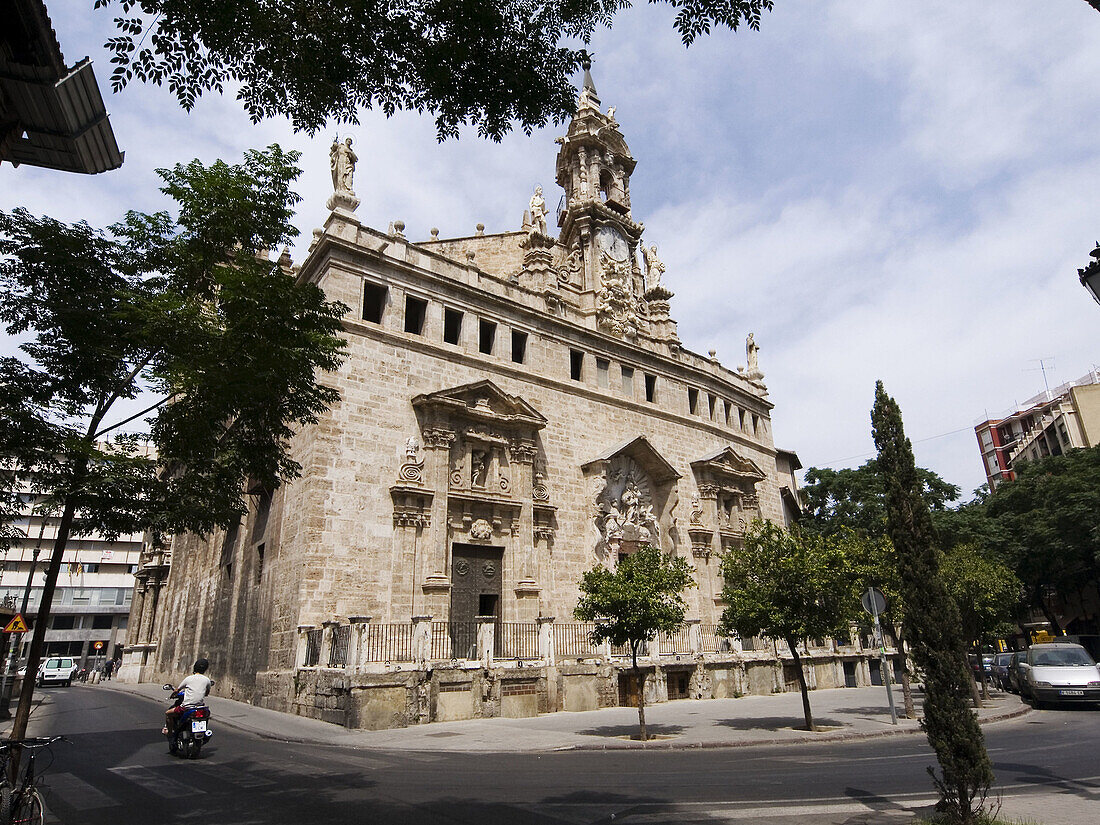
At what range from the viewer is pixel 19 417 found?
682 cm

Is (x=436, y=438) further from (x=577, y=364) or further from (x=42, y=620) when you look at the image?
(x=42, y=620)

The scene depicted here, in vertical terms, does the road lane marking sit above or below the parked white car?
below

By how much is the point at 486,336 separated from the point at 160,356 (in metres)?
16.7

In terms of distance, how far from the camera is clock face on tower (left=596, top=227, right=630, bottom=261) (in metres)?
31.5

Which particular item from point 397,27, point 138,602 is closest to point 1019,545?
point 397,27

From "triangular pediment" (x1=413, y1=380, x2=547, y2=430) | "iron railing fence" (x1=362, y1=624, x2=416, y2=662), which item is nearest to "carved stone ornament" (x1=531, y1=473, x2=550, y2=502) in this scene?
"triangular pediment" (x1=413, y1=380, x2=547, y2=430)

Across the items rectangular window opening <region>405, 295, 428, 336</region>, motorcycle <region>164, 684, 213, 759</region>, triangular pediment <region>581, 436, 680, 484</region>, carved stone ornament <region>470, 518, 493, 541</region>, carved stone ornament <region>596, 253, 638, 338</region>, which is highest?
carved stone ornament <region>596, 253, 638, 338</region>

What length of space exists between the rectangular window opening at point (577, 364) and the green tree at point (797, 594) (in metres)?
13.2

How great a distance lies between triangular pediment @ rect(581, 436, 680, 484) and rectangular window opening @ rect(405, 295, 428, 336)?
311 inches

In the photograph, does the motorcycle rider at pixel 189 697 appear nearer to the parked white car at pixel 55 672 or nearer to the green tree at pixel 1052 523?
the parked white car at pixel 55 672

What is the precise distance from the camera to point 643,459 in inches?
1082

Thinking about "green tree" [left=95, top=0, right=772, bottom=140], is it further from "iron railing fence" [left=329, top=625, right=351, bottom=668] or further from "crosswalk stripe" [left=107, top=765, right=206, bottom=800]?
"iron railing fence" [left=329, top=625, right=351, bottom=668]

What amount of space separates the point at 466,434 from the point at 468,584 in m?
4.66

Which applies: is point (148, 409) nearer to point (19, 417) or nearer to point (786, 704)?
point (19, 417)
